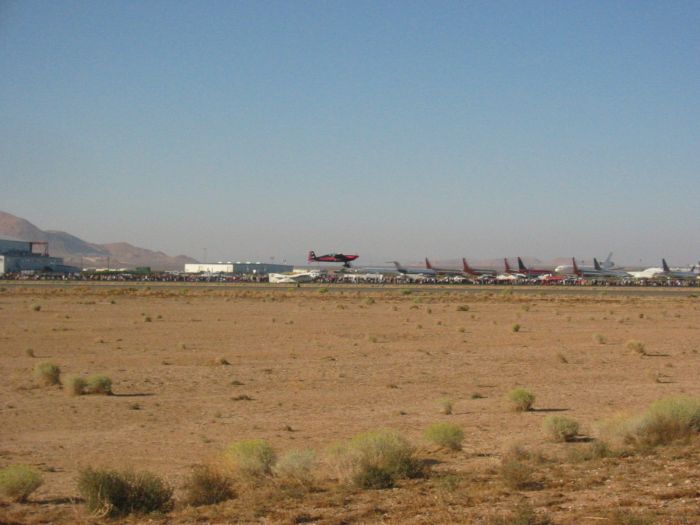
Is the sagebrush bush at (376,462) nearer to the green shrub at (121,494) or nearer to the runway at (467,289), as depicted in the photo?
the green shrub at (121,494)

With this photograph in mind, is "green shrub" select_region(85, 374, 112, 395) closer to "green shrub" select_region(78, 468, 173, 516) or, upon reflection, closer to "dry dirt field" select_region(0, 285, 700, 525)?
"dry dirt field" select_region(0, 285, 700, 525)

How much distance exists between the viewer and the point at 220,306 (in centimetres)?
6112

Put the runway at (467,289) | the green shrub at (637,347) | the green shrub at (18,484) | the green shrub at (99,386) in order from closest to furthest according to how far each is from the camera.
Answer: the green shrub at (18,484)
the green shrub at (99,386)
the green shrub at (637,347)
the runway at (467,289)

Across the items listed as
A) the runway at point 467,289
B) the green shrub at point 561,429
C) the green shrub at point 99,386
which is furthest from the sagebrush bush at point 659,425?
the runway at point 467,289

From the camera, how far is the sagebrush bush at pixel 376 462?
10984mm

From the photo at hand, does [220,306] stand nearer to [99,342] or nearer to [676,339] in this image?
[99,342]

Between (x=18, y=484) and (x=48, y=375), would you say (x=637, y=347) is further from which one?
(x=18, y=484)

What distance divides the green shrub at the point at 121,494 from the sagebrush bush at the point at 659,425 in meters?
7.13

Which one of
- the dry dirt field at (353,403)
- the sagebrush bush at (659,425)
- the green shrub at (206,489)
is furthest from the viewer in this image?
the sagebrush bush at (659,425)

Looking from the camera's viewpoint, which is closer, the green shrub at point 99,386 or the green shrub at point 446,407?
the green shrub at point 446,407

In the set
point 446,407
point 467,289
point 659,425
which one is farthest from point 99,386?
point 467,289

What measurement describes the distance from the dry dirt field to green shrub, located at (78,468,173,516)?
22 cm

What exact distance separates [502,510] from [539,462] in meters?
2.91

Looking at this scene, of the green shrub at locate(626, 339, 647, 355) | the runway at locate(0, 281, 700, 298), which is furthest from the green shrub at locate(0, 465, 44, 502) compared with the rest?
the runway at locate(0, 281, 700, 298)
